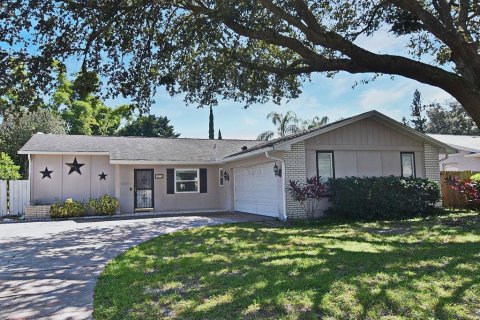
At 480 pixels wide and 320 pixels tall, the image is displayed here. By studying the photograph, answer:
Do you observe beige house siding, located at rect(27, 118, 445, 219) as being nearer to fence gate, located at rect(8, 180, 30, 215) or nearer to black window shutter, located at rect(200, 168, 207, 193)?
Answer: black window shutter, located at rect(200, 168, 207, 193)

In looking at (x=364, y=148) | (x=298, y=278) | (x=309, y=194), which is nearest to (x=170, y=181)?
(x=309, y=194)

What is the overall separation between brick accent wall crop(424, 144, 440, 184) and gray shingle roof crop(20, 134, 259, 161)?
29.8 ft

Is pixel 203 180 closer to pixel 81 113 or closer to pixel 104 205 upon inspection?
pixel 104 205

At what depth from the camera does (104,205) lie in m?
17.5

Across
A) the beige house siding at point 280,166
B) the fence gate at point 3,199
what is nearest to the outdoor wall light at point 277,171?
the beige house siding at point 280,166

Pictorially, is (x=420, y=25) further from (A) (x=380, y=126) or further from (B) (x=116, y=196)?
(B) (x=116, y=196)

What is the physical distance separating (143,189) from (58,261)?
1103 cm

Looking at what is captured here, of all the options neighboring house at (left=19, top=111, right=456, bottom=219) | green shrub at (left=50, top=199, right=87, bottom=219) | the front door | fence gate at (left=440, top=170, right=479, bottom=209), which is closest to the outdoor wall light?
neighboring house at (left=19, top=111, right=456, bottom=219)

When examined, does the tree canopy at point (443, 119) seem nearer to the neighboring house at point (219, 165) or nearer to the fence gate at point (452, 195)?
the fence gate at point (452, 195)

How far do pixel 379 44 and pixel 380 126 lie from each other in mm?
3026

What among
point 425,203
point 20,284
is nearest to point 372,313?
point 20,284

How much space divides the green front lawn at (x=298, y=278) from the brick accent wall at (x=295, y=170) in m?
3.88

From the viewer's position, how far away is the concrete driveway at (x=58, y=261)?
195 inches

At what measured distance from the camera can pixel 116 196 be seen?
18.2 m
